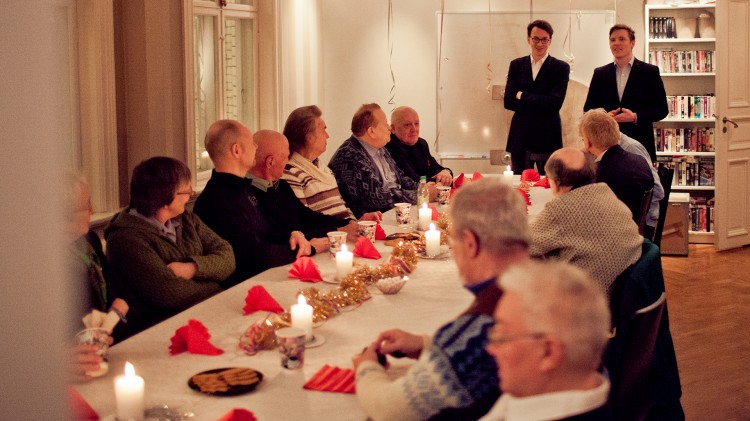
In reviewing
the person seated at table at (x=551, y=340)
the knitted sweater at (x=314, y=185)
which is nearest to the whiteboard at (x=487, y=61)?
the knitted sweater at (x=314, y=185)

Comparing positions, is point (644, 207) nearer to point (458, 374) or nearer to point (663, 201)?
point (663, 201)

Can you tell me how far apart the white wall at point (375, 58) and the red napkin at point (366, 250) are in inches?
192

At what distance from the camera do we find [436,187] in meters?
4.80

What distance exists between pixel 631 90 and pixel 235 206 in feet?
13.3

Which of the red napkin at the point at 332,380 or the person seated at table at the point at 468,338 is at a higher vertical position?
the person seated at table at the point at 468,338

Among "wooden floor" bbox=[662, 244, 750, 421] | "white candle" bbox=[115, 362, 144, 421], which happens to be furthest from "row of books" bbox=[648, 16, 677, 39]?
"white candle" bbox=[115, 362, 144, 421]

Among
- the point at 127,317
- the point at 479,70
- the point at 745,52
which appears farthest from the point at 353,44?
the point at 127,317

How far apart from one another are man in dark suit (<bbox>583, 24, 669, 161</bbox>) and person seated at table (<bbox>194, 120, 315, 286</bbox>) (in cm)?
374

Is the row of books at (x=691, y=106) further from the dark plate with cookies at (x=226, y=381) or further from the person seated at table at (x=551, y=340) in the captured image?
the person seated at table at (x=551, y=340)

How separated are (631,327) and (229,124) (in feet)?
6.43

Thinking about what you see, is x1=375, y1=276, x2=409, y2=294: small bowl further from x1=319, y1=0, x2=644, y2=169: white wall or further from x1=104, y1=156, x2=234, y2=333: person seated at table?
x1=319, y1=0, x2=644, y2=169: white wall

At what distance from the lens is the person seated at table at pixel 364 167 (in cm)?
469

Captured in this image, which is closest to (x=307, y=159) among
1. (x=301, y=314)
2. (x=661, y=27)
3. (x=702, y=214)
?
(x=301, y=314)

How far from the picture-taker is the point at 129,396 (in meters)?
1.52
